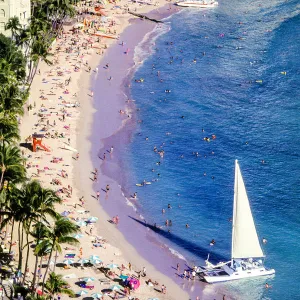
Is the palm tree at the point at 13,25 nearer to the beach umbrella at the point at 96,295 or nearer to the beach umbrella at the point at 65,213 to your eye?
the beach umbrella at the point at 65,213

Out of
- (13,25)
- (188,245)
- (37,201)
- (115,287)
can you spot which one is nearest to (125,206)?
(188,245)

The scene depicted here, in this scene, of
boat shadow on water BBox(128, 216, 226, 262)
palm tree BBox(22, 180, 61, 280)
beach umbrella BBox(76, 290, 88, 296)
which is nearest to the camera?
palm tree BBox(22, 180, 61, 280)

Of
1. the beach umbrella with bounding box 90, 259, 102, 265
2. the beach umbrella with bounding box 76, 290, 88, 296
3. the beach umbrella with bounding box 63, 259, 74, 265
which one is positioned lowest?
the beach umbrella with bounding box 76, 290, 88, 296

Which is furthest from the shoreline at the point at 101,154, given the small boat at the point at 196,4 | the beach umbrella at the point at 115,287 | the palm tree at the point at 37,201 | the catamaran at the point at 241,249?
the small boat at the point at 196,4

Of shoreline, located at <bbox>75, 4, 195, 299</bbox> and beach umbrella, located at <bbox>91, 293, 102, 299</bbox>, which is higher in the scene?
shoreline, located at <bbox>75, 4, 195, 299</bbox>

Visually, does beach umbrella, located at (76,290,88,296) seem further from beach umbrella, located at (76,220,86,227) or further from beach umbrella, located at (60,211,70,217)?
beach umbrella, located at (60,211,70,217)

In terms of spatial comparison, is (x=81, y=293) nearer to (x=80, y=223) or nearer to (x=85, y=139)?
(x=80, y=223)

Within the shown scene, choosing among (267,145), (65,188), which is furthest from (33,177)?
(267,145)

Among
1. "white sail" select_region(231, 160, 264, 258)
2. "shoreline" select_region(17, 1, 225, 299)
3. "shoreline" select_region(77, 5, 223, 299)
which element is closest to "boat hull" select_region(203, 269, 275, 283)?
"shoreline" select_region(77, 5, 223, 299)
